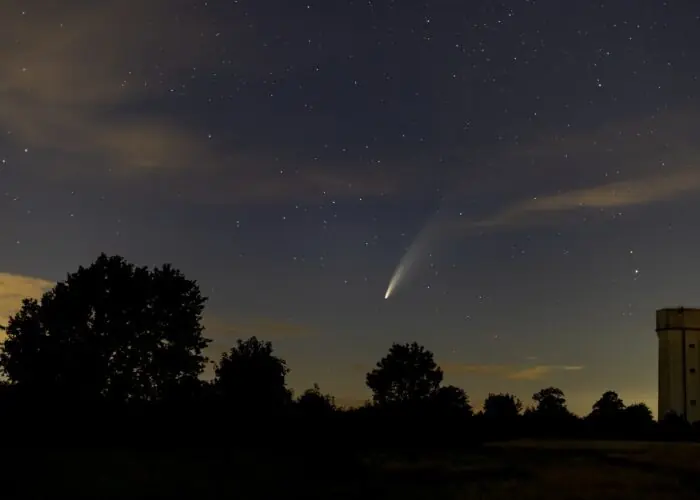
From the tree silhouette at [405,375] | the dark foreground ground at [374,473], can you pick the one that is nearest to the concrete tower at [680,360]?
the tree silhouette at [405,375]

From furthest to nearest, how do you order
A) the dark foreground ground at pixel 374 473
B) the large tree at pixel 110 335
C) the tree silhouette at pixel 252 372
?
the tree silhouette at pixel 252 372 < the large tree at pixel 110 335 < the dark foreground ground at pixel 374 473

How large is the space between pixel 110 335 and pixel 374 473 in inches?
1218

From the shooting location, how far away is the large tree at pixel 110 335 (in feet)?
162

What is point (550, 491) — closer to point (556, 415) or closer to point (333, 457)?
point (333, 457)

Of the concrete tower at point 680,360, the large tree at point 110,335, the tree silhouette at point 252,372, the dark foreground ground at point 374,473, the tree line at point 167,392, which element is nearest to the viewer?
the dark foreground ground at point 374,473

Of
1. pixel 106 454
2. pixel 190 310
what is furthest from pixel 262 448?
pixel 190 310

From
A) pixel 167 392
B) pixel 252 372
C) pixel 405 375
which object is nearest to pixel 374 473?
pixel 167 392

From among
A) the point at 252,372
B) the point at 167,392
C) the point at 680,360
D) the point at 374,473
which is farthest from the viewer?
the point at 680,360

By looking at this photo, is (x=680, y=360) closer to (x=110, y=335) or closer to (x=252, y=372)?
(x=252, y=372)

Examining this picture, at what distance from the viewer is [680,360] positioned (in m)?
90.3

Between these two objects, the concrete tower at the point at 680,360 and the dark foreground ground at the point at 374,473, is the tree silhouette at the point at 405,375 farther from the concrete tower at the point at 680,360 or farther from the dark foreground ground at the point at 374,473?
the dark foreground ground at the point at 374,473

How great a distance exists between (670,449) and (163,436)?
18.2 m

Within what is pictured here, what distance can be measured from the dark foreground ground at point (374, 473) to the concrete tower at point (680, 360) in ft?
233

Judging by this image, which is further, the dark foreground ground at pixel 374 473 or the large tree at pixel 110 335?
the large tree at pixel 110 335
